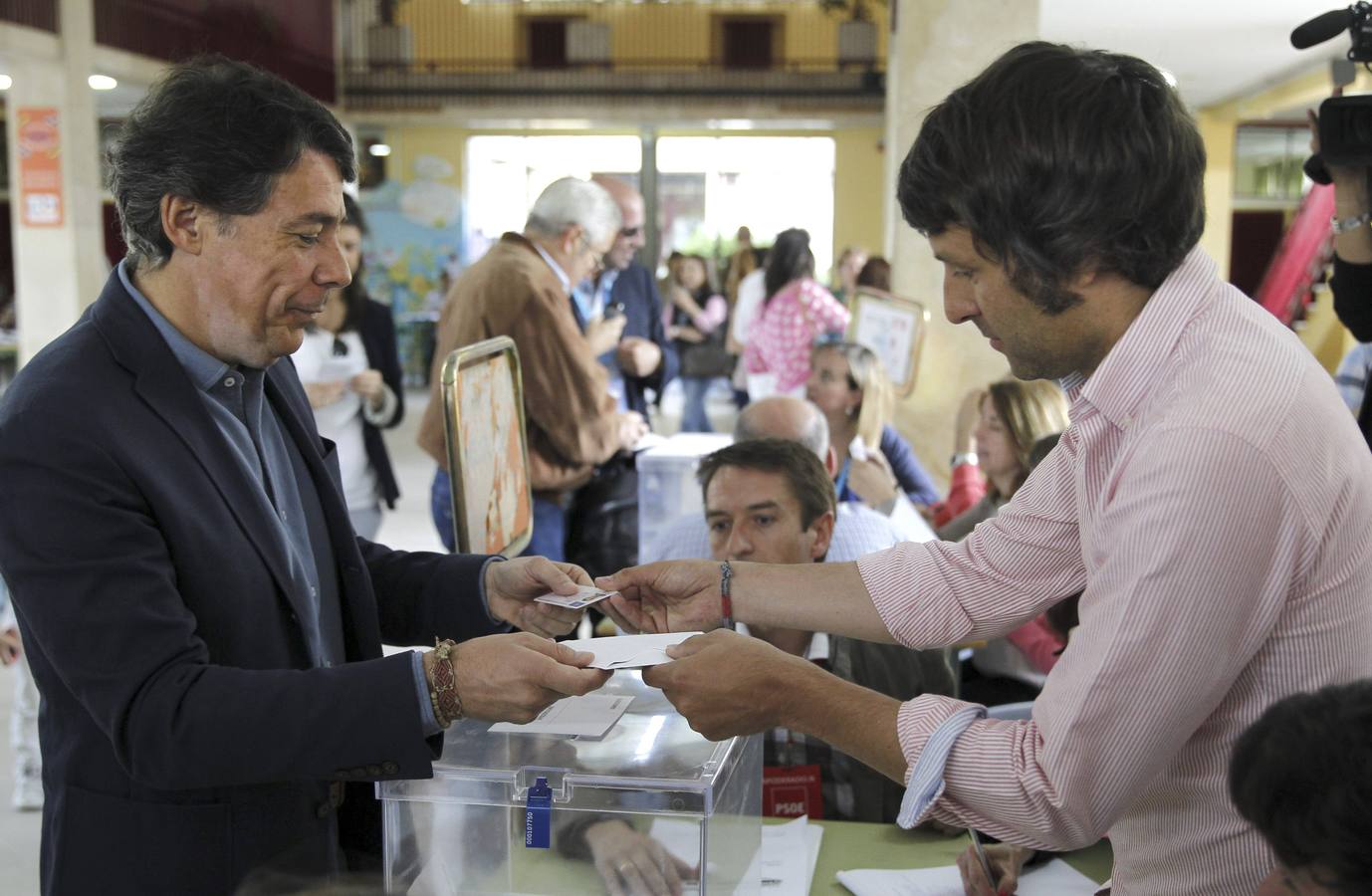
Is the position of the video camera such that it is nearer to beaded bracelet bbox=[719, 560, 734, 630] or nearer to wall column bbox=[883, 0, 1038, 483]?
beaded bracelet bbox=[719, 560, 734, 630]

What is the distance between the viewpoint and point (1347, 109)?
2914 mm

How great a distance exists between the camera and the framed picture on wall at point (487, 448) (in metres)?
2.43

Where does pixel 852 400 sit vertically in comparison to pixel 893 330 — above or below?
below

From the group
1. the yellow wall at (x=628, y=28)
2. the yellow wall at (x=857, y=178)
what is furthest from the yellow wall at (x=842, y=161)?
the yellow wall at (x=628, y=28)

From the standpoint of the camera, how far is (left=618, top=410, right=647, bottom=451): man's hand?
4.66m

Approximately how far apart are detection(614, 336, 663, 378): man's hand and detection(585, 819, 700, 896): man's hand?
4166 mm

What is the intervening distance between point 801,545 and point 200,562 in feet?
5.79

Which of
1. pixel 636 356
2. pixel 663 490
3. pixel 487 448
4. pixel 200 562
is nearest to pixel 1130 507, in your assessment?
pixel 200 562

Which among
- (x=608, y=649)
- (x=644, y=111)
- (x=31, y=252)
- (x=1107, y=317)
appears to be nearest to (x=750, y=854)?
(x=608, y=649)

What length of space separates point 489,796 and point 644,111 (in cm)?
2043

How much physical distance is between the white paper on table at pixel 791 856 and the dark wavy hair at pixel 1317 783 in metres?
0.88

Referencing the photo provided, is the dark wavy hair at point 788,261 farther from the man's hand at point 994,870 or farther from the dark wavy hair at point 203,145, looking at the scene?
the dark wavy hair at point 203,145

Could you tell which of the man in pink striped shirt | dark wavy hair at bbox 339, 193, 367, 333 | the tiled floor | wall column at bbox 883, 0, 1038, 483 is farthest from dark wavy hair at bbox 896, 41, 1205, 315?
wall column at bbox 883, 0, 1038, 483

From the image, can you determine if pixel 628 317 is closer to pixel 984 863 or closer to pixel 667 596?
pixel 667 596
